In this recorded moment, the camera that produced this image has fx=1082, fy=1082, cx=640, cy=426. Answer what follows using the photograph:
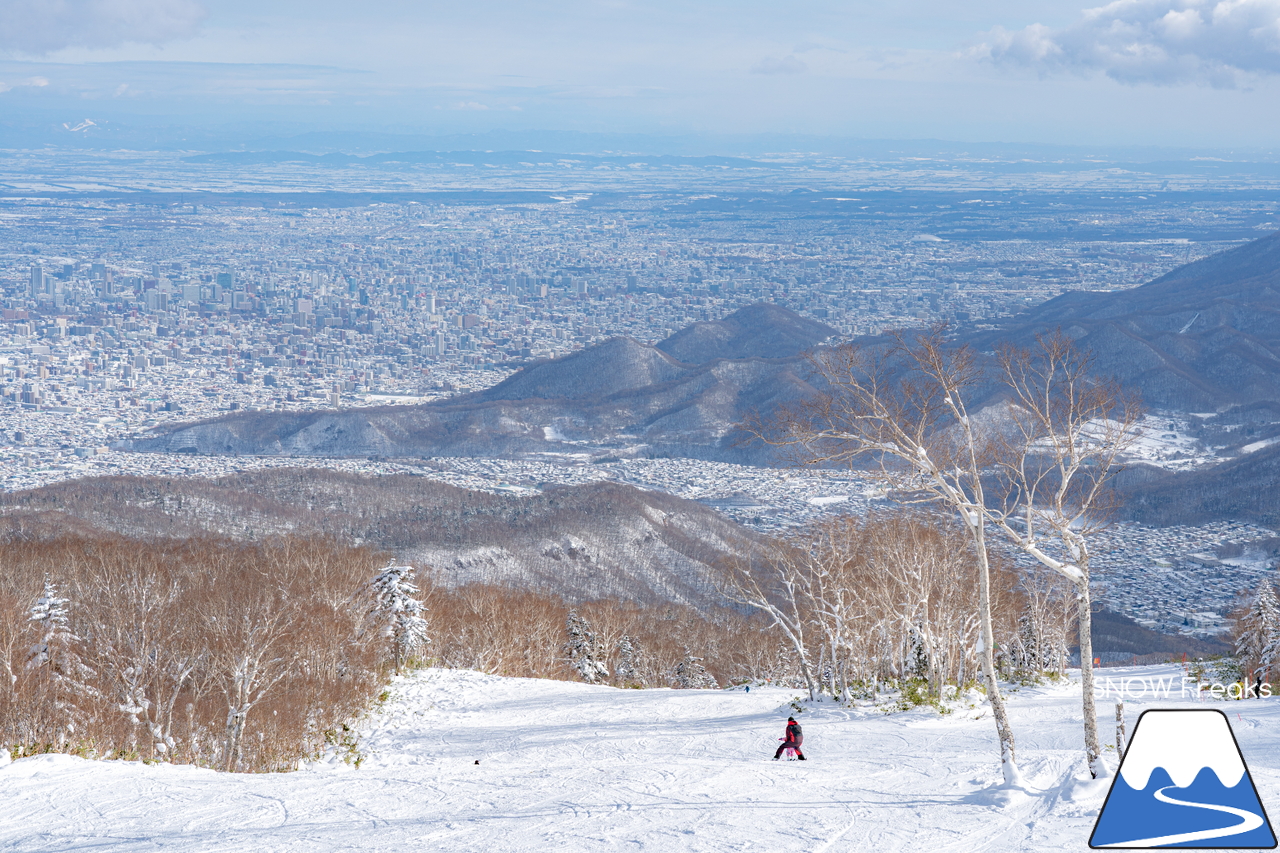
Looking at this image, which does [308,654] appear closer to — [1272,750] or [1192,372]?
[1272,750]

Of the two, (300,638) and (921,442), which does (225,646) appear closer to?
(300,638)

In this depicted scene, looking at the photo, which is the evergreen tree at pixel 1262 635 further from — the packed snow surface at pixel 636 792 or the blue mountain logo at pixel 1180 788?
the blue mountain logo at pixel 1180 788

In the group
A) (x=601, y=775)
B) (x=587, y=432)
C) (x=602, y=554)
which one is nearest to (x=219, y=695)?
(x=601, y=775)

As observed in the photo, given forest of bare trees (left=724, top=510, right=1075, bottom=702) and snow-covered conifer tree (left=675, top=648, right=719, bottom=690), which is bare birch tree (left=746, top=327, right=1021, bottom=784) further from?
snow-covered conifer tree (left=675, top=648, right=719, bottom=690)

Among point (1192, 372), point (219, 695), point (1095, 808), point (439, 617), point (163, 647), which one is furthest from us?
point (1192, 372)

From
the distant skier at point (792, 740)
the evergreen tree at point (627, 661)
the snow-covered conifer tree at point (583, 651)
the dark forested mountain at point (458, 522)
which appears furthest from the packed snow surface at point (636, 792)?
the dark forested mountain at point (458, 522)

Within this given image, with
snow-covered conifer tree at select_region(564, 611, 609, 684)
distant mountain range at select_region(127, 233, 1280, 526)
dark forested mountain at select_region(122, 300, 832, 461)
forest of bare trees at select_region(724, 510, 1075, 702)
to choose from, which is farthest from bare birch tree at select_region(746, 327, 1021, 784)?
dark forested mountain at select_region(122, 300, 832, 461)
